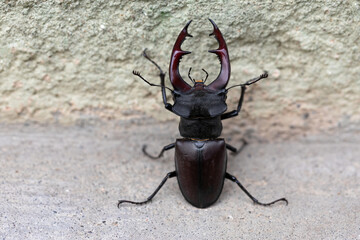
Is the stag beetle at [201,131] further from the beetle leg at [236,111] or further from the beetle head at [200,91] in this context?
the beetle leg at [236,111]

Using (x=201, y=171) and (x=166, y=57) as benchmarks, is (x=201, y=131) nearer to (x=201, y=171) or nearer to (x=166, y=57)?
→ (x=201, y=171)

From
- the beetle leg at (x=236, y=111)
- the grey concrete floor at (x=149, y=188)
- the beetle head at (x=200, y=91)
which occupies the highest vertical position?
the beetle head at (x=200, y=91)

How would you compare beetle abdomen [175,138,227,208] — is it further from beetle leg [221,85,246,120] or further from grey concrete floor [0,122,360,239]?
beetle leg [221,85,246,120]

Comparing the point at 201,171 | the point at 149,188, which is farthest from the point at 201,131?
the point at 149,188

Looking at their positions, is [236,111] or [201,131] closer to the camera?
[201,131]

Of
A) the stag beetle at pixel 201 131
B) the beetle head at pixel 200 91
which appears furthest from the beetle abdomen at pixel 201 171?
the beetle head at pixel 200 91

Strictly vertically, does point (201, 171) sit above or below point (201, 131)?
below

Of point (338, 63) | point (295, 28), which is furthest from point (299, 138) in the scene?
point (295, 28)

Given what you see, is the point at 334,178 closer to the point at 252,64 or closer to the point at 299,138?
the point at 299,138
